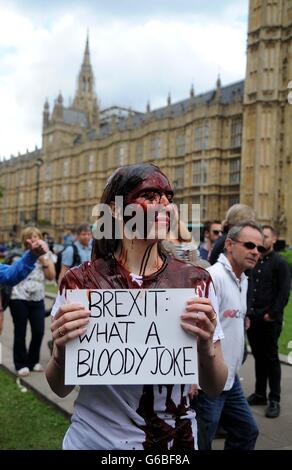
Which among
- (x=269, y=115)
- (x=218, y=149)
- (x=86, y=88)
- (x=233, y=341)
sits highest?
(x=86, y=88)

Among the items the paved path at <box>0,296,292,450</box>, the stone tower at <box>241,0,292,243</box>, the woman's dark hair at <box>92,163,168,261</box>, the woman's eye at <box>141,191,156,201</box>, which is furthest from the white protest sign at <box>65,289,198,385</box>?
the stone tower at <box>241,0,292,243</box>

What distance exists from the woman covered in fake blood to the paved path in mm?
2666

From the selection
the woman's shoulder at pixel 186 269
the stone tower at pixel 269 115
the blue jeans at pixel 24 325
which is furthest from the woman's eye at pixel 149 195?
the stone tower at pixel 269 115

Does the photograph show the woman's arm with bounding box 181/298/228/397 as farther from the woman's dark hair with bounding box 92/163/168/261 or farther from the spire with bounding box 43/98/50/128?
the spire with bounding box 43/98/50/128

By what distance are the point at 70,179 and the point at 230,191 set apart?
31736mm

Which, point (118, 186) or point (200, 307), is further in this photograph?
point (118, 186)

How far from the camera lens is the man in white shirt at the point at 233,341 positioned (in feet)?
9.60

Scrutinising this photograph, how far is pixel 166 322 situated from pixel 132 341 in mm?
124

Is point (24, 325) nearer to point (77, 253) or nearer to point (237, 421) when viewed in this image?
point (77, 253)

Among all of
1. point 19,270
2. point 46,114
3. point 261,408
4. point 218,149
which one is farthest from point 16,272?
point 46,114

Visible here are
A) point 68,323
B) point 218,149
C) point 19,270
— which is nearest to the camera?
point 68,323

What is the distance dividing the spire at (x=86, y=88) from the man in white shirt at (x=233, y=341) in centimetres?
9262

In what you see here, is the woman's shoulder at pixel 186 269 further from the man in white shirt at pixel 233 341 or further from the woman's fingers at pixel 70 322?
the man in white shirt at pixel 233 341

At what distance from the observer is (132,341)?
5.05 ft
